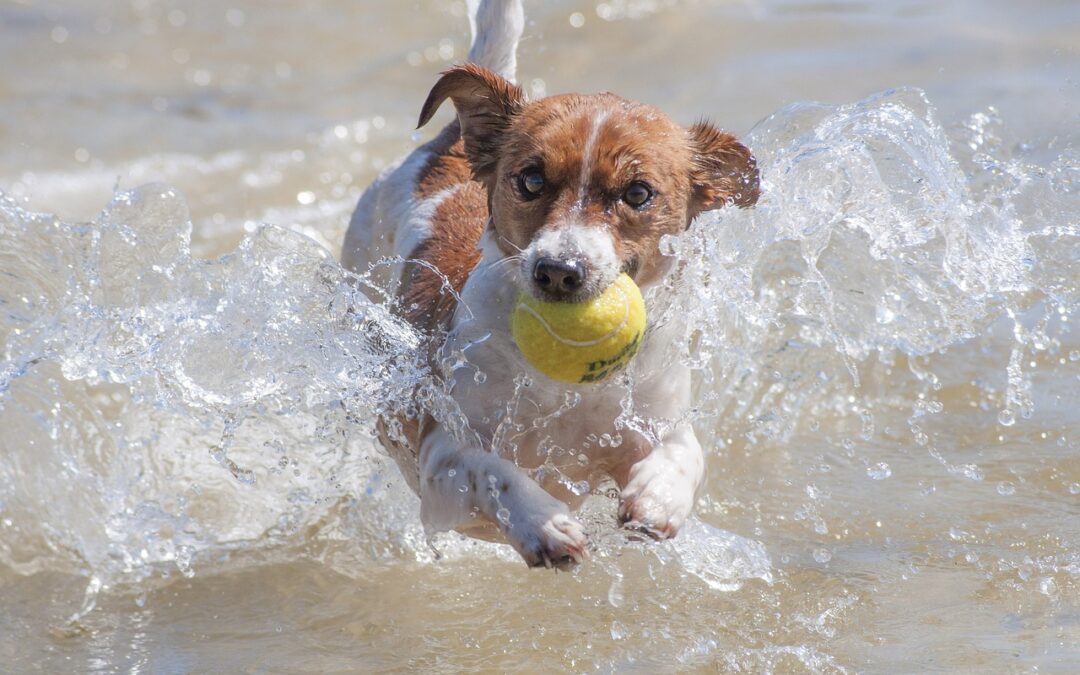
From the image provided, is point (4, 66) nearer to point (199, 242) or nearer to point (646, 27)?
point (199, 242)

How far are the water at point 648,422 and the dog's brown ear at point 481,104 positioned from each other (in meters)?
0.64

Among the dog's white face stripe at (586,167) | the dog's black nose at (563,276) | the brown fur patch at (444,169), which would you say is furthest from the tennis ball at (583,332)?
the brown fur patch at (444,169)

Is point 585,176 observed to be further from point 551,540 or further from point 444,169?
point 444,169

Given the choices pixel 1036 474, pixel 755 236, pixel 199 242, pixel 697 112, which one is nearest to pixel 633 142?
pixel 755 236

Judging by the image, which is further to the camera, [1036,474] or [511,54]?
[511,54]

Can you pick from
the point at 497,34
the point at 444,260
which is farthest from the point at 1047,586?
the point at 497,34

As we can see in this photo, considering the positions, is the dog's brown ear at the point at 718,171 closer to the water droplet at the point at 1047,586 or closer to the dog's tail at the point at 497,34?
the dog's tail at the point at 497,34

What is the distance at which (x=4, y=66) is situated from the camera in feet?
33.1

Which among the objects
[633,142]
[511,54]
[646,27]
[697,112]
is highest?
[646,27]

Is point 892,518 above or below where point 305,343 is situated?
below

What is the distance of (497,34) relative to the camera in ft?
16.7

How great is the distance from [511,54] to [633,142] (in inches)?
61.8

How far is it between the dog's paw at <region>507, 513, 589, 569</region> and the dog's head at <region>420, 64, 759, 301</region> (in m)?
0.58

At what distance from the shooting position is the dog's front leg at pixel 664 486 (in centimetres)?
350
